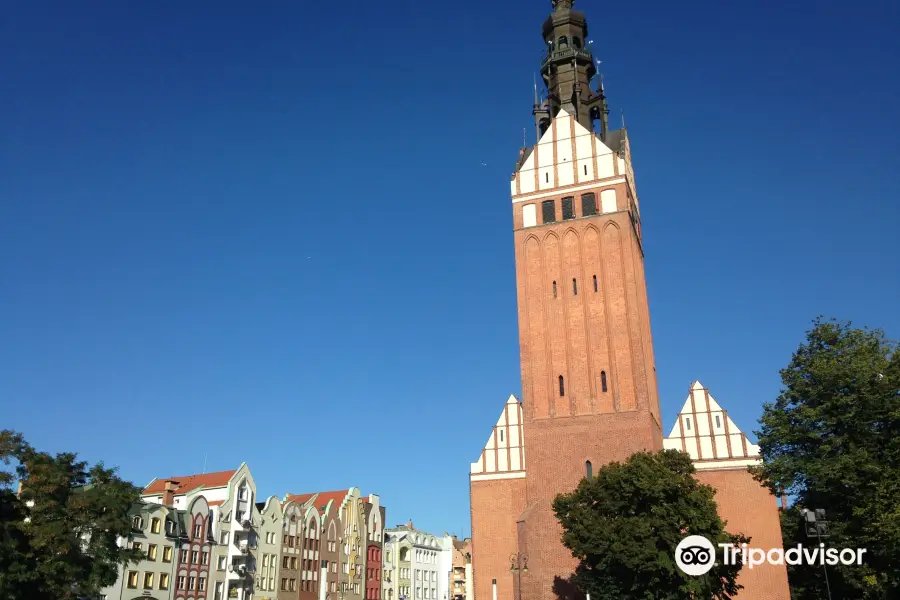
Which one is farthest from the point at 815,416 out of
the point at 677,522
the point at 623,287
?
the point at 623,287

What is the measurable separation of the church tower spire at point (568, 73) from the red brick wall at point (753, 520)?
2178 centimetres

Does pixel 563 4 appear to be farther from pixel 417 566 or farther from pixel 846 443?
pixel 417 566

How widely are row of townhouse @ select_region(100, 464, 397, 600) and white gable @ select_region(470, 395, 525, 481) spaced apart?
18059mm

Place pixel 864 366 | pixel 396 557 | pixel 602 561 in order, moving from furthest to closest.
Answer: pixel 396 557
pixel 602 561
pixel 864 366

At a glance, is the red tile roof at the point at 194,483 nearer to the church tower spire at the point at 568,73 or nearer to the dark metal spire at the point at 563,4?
the church tower spire at the point at 568,73

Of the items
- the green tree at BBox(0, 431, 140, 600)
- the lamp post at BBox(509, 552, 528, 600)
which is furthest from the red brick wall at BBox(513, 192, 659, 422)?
the green tree at BBox(0, 431, 140, 600)

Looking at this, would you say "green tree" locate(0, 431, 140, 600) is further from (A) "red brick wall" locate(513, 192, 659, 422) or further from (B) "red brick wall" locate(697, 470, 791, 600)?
(B) "red brick wall" locate(697, 470, 791, 600)

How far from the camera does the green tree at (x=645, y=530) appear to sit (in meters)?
29.0

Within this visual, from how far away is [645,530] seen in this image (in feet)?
96.2

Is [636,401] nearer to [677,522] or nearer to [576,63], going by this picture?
[677,522]

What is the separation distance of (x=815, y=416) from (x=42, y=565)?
1159 inches

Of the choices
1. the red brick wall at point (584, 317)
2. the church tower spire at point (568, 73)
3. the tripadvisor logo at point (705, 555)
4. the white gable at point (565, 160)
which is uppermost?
the church tower spire at point (568, 73)

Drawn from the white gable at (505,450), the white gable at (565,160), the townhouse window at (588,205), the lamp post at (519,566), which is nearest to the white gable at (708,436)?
the white gable at (505,450)

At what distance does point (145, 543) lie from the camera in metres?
44.6
